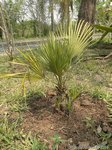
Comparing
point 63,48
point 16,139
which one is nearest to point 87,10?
point 63,48

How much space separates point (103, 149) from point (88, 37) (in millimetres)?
1309

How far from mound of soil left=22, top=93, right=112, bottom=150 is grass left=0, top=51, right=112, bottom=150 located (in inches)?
4.1

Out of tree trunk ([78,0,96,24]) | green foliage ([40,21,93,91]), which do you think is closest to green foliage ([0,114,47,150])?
green foliage ([40,21,93,91])

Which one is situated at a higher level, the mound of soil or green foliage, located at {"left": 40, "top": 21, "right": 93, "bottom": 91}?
green foliage, located at {"left": 40, "top": 21, "right": 93, "bottom": 91}

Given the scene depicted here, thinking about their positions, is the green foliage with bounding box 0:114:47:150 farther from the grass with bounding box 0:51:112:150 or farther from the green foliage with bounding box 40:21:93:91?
the green foliage with bounding box 40:21:93:91

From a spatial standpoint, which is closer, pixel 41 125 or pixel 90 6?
pixel 41 125

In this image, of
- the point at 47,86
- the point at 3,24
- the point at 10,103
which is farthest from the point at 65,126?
the point at 3,24

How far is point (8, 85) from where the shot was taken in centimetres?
459

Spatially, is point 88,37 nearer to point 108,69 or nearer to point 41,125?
point 41,125

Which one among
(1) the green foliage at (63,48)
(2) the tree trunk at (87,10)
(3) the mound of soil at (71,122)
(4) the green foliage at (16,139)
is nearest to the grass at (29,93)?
(4) the green foliage at (16,139)

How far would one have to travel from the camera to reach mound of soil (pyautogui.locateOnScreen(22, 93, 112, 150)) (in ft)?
9.53

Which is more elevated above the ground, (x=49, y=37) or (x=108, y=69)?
(x=49, y=37)

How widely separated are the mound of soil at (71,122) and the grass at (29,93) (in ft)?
0.34

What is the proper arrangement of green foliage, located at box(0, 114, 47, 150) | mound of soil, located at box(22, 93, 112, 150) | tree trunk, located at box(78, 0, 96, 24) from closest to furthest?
green foliage, located at box(0, 114, 47, 150) < mound of soil, located at box(22, 93, 112, 150) < tree trunk, located at box(78, 0, 96, 24)
